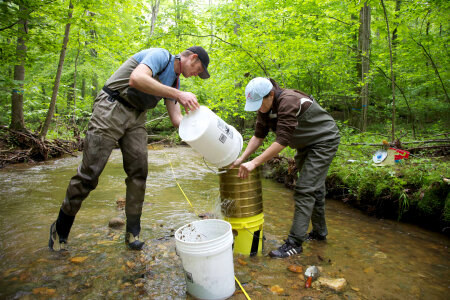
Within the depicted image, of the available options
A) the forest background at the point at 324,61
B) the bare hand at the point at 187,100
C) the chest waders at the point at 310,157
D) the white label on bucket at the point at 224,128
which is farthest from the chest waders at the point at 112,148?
the forest background at the point at 324,61

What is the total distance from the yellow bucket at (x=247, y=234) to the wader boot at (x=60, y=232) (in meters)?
1.47

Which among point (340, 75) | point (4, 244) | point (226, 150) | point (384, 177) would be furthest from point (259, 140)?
point (340, 75)

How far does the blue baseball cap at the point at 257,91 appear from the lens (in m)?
2.40

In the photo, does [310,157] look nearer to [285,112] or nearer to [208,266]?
[285,112]

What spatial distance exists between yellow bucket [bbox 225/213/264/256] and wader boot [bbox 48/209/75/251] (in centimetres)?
147

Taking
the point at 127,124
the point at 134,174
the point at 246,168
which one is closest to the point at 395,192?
the point at 246,168

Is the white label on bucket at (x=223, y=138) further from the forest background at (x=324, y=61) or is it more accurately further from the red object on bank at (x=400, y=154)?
the red object on bank at (x=400, y=154)

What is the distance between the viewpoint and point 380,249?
276 cm

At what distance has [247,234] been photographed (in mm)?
2439

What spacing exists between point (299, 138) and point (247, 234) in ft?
3.61

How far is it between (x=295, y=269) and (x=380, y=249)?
1.18 meters

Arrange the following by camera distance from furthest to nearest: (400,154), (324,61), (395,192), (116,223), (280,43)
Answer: (324,61) → (280,43) → (400,154) → (395,192) → (116,223)

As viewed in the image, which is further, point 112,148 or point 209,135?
point 112,148

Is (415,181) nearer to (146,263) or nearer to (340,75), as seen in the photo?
(146,263)
